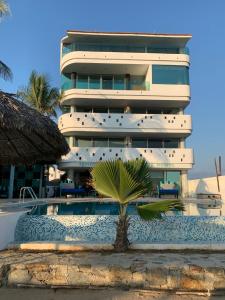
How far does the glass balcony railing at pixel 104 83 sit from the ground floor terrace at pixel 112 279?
968 inches

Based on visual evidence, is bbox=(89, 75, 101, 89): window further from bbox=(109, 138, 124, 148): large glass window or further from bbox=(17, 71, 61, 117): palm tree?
bbox=(109, 138, 124, 148): large glass window

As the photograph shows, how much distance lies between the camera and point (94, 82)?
29.5m

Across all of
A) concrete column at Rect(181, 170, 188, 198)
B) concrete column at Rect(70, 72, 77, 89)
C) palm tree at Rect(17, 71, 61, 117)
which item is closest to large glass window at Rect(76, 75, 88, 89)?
concrete column at Rect(70, 72, 77, 89)

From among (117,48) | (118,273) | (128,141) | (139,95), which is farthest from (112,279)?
(117,48)

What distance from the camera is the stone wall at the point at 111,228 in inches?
336

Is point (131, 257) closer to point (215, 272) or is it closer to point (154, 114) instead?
point (215, 272)

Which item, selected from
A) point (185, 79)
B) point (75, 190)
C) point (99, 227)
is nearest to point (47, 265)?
point (99, 227)

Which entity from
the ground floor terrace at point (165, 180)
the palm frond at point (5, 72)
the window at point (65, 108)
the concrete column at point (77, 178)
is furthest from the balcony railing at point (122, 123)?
the palm frond at point (5, 72)

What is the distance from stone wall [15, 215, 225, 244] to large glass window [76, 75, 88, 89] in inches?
845

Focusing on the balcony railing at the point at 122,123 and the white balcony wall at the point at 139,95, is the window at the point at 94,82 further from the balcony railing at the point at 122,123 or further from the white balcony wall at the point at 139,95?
the balcony railing at the point at 122,123

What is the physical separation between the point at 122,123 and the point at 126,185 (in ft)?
70.4

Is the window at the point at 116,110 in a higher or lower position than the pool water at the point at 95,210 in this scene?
higher

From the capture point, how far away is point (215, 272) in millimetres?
5266

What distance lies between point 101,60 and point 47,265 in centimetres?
2460
